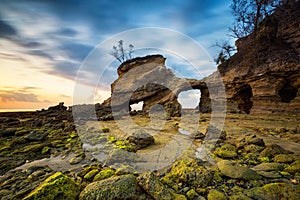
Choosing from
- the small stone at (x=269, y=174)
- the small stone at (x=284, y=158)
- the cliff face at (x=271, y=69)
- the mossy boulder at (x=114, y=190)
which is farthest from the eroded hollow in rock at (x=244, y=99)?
the mossy boulder at (x=114, y=190)

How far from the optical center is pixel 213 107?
2192cm

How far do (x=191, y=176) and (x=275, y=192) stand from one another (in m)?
1.72

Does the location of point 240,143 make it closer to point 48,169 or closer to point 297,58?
point 48,169

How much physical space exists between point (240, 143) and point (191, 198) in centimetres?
419

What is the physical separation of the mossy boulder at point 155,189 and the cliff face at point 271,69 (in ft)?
53.0

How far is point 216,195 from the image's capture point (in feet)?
11.5

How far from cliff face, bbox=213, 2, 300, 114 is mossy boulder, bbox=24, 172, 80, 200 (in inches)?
700

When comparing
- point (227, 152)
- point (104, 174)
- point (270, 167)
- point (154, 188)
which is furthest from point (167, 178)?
point (270, 167)

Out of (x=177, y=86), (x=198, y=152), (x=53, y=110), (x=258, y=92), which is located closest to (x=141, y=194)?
(x=198, y=152)

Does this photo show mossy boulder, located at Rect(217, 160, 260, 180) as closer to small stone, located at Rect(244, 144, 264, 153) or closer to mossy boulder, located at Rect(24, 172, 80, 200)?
small stone, located at Rect(244, 144, 264, 153)

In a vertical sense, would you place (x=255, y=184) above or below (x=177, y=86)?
below

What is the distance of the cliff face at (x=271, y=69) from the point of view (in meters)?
15.2

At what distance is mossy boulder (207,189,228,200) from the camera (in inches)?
136

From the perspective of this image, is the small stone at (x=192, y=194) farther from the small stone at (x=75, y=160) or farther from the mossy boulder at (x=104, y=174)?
the small stone at (x=75, y=160)
